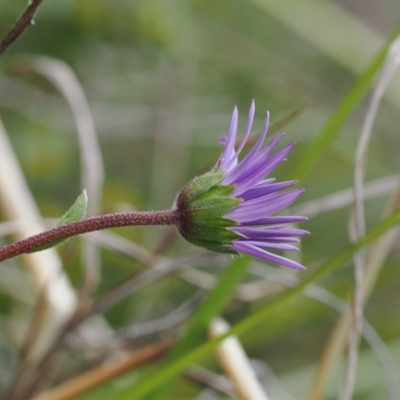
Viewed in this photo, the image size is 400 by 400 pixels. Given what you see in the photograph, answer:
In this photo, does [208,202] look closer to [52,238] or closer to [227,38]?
[52,238]

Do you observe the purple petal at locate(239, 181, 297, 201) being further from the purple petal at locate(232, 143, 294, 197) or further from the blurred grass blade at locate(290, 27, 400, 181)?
the blurred grass blade at locate(290, 27, 400, 181)

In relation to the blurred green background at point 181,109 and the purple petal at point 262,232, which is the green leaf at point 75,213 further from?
the blurred green background at point 181,109

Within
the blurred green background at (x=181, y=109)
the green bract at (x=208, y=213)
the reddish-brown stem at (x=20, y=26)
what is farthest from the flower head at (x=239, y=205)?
the blurred green background at (x=181, y=109)

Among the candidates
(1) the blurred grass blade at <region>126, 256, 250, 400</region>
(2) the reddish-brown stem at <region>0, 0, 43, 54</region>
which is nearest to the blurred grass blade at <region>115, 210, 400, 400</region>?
(1) the blurred grass blade at <region>126, 256, 250, 400</region>

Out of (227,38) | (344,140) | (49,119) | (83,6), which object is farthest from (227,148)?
(227,38)

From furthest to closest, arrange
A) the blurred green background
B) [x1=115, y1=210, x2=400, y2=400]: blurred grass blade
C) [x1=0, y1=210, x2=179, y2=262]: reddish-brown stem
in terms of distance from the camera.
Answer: the blurred green background → [x1=115, y1=210, x2=400, y2=400]: blurred grass blade → [x1=0, y1=210, x2=179, y2=262]: reddish-brown stem

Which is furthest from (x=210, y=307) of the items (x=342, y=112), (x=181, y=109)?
(x=181, y=109)
